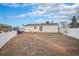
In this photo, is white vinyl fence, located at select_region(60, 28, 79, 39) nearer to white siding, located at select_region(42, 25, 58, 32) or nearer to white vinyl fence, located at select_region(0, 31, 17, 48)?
white siding, located at select_region(42, 25, 58, 32)

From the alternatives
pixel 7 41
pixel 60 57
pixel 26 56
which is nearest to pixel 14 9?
pixel 7 41

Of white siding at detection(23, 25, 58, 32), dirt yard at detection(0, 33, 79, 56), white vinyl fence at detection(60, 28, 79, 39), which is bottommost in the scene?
dirt yard at detection(0, 33, 79, 56)

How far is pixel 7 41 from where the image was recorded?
160 inches

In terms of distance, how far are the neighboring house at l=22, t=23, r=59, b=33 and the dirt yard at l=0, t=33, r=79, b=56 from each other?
0.07m

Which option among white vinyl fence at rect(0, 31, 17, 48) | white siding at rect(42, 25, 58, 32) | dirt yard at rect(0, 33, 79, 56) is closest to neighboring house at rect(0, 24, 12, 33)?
white vinyl fence at rect(0, 31, 17, 48)

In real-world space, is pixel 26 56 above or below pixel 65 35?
below

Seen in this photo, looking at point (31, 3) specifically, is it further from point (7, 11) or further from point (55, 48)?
point (55, 48)

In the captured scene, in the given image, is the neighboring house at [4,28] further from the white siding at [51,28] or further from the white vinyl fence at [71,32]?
the white vinyl fence at [71,32]

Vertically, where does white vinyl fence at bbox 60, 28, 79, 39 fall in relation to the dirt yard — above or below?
above

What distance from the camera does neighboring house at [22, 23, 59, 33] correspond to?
4094 millimetres

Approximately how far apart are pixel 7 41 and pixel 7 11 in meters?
0.50

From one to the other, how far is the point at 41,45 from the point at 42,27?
1.02 feet

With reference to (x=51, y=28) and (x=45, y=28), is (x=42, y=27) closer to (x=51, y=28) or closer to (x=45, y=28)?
(x=45, y=28)

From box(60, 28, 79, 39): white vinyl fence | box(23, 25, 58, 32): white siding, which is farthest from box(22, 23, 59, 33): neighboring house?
box(60, 28, 79, 39): white vinyl fence
